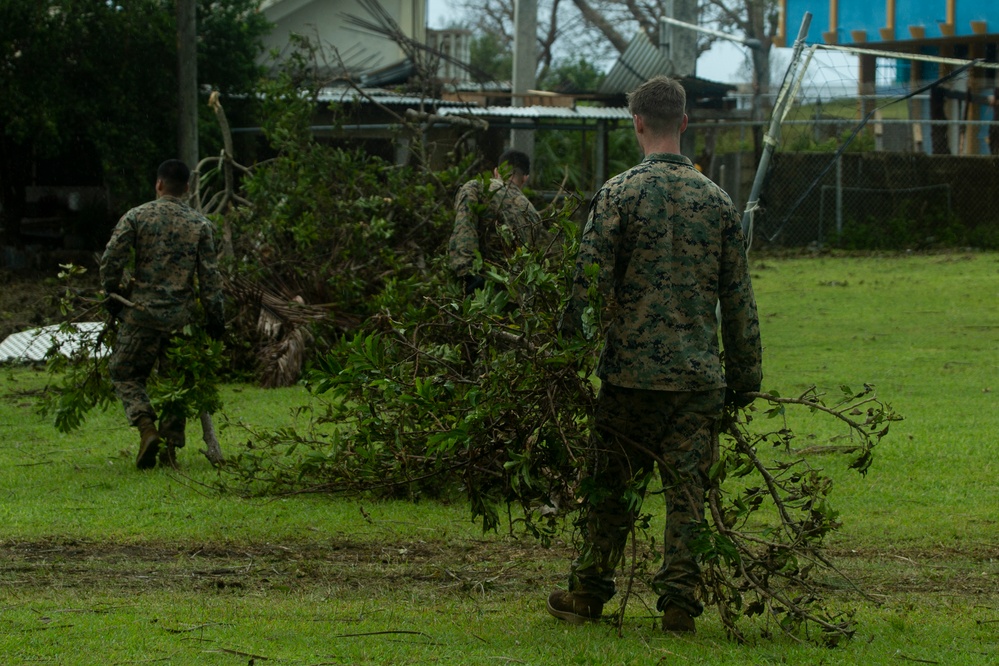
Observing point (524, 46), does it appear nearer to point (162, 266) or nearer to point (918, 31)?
point (918, 31)

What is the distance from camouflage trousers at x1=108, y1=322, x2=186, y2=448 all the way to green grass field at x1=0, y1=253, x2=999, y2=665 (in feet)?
1.12

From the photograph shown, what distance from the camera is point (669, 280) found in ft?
16.2

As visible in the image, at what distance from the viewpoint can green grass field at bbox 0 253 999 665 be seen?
476 centimetres

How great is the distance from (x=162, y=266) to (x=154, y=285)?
141 millimetres

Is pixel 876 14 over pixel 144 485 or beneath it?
over

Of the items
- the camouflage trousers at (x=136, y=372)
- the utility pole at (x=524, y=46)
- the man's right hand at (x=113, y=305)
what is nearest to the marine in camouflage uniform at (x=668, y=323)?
the camouflage trousers at (x=136, y=372)

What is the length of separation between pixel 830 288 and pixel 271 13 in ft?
59.5

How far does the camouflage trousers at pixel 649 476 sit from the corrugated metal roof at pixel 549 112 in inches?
608

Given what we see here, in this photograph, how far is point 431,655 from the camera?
4.65 m

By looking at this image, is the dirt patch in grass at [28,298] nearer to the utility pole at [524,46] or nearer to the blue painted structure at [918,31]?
the utility pole at [524,46]

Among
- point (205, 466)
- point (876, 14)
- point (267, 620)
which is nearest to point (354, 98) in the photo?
point (205, 466)

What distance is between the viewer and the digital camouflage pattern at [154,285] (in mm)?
8453

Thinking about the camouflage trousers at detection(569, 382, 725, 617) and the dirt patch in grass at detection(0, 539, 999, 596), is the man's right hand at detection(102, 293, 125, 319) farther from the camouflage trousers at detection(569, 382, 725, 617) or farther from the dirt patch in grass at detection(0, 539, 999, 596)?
the camouflage trousers at detection(569, 382, 725, 617)

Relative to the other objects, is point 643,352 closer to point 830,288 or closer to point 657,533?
point 657,533
